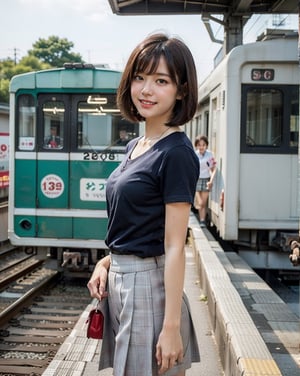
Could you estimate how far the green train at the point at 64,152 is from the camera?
817cm

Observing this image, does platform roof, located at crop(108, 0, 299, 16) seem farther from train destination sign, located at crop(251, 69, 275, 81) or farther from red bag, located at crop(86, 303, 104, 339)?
red bag, located at crop(86, 303, 104, 339)

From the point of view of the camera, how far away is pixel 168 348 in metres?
2.07

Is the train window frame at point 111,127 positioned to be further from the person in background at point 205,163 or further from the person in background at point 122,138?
the person in background at point 205,163

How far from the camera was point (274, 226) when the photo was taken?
7.99 m

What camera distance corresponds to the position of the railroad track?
Answer: 5710mm

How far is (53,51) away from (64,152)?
7146 centimetres

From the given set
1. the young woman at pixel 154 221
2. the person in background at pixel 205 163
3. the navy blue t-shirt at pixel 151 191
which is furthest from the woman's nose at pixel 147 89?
the person in background at pixel 205 163

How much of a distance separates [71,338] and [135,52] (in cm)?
399

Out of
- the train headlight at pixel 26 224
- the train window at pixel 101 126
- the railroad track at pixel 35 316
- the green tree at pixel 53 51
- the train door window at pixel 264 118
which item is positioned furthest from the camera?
the green tree at pixel 53 51

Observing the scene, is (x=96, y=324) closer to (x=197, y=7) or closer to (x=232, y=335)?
→ (x=232, y=335)

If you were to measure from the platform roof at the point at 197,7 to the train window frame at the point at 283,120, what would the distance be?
2.57 meters

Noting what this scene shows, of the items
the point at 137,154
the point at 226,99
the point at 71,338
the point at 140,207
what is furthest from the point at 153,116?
the point at 226,99

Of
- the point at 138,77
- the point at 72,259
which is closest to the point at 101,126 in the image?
the point at 72,259

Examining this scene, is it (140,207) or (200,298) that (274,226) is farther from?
(140,207)
